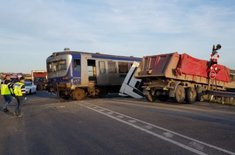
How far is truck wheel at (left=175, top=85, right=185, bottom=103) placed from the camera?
622 inches

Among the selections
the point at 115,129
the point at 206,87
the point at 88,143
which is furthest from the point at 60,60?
the point at 88,143

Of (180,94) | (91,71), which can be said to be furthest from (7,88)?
(180,94)

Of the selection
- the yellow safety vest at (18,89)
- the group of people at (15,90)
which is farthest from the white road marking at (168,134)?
the yellow safety vest at (18,89)

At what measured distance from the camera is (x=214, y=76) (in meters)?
18.2

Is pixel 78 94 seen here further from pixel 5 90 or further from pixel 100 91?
pixel 5 90

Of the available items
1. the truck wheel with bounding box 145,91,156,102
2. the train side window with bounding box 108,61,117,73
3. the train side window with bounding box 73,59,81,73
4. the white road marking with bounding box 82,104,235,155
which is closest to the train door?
the train side window with bounding box 73,59,81,73

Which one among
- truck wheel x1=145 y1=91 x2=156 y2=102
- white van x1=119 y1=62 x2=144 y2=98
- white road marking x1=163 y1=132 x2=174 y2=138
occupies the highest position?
white van x1=119 y1=62 x2=144 y2=98

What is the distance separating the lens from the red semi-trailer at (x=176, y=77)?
15.7 meters

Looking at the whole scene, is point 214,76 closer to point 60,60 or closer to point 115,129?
point 60,60

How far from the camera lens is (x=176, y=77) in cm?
1578

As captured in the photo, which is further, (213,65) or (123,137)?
(213,65)

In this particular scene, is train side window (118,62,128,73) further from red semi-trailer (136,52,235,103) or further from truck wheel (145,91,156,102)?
truck wheel (145,91,156,102)

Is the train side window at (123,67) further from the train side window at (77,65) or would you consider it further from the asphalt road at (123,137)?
the asphalt road at (123,137)

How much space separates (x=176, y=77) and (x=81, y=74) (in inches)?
273
